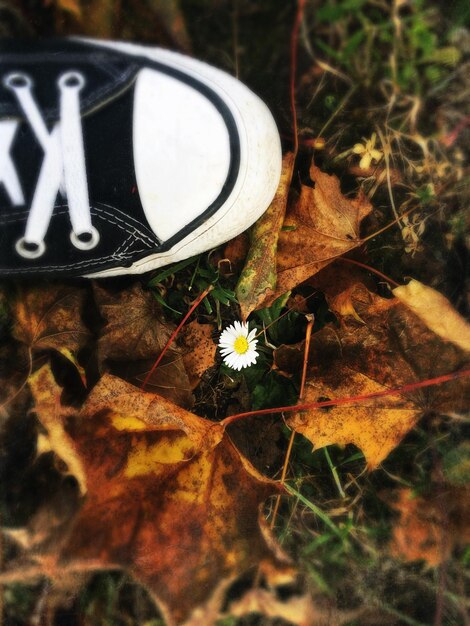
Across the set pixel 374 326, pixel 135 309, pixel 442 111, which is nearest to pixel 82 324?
pixel 135 309

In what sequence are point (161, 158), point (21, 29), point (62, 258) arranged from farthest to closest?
1. point (21, 29)
2. point (62, 258)
3. point (161, 158)

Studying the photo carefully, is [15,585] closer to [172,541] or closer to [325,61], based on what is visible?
[172,541]

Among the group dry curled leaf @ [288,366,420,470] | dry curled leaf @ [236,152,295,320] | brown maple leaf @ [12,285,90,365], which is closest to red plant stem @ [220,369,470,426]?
dry curled leaf @ [288,366,420,470]

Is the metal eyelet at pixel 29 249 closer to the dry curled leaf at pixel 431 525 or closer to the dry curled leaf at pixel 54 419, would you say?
the dry curled leaf at pixel 54 419

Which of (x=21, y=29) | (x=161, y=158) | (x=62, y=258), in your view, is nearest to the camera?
(x=161, y=158)

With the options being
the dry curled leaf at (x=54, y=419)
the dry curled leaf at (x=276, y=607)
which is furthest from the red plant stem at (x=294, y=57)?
the dry curled leaf at (x=276, y=607)

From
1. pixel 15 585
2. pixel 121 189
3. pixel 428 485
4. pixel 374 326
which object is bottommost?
pixel 15 585

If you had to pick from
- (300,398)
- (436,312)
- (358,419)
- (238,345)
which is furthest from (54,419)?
(436,312)
